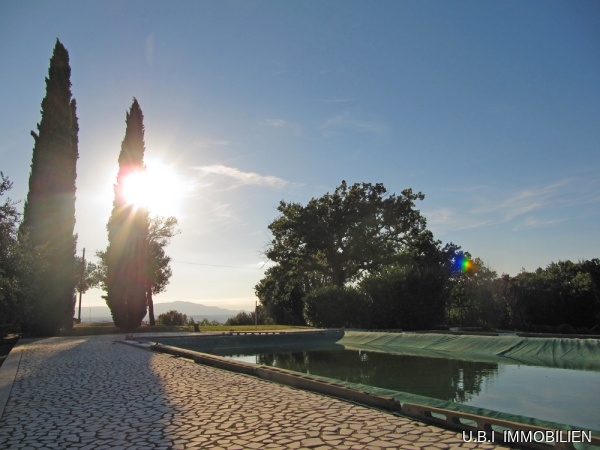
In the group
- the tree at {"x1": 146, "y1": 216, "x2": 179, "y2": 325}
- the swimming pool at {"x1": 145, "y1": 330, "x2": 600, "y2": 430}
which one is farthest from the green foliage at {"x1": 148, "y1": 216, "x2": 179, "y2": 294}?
the swimming pool at {"x1": 145, "y1": 330, "x2": 600, "y2": 430}

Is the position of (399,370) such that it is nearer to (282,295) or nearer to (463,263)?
(463,263)

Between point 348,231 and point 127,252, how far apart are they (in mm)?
13922

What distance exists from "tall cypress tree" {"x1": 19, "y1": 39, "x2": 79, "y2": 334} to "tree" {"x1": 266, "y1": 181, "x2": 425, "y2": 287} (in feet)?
45.2

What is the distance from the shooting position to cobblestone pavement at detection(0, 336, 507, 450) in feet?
14.3

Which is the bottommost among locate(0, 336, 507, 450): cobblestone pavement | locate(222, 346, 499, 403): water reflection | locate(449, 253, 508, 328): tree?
locate(222, 346, 499, 403): water reflection

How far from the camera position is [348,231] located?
30.4 metres

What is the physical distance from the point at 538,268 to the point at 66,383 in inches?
1096

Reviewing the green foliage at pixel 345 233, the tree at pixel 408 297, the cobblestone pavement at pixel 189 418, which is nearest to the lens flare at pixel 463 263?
the green foliage at pixel 345 233

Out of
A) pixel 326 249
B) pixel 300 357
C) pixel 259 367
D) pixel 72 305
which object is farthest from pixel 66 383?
pixel 326 249

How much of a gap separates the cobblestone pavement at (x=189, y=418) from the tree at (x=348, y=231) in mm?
21951

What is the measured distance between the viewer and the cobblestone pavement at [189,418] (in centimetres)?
435

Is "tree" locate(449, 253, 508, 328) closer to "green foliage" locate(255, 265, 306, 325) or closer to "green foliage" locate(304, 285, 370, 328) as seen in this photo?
"green foliage" locate(304, 285, 370, 328)

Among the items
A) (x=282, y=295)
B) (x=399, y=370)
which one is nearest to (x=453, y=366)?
(x=399, y=370)

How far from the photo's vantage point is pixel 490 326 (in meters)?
22.7
